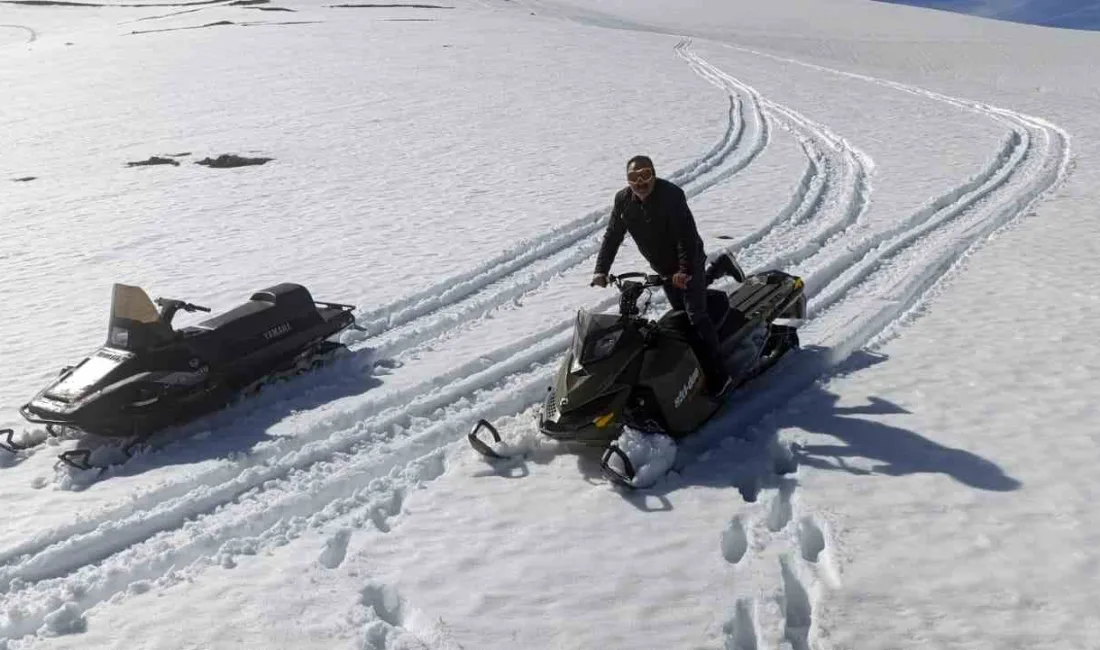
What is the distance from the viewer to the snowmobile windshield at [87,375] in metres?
7.48

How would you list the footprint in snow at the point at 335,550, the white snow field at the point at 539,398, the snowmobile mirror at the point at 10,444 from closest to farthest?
the white snow field at the point at 539,398
the footprint in snow at the point at 335,550
the snowmobile mirror at the point at 10,444

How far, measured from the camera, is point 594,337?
22.7 ft

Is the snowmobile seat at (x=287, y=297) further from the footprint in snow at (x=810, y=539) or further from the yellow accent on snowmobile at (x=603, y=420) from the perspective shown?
the footprint in snow at (x=810, y=539)

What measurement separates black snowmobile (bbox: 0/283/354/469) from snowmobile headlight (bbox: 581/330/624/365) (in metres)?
3.47

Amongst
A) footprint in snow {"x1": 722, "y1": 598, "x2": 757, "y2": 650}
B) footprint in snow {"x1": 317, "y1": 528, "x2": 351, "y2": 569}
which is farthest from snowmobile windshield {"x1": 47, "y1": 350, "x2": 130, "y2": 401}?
footprint in snow {"x1": 722, "y1": 598, "x2": 757, "y2": 650}

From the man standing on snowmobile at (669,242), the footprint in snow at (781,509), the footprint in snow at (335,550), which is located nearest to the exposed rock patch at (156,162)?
the man standing on snowmobile at (669,242)

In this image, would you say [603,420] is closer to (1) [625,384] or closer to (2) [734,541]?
(1) [625,384]

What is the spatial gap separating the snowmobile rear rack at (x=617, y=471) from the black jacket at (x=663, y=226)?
152cm

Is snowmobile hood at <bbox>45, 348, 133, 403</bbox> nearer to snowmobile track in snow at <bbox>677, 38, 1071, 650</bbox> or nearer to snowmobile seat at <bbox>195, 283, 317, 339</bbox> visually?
snowmobile seat at <bbox>195, 283, 317, 339</bbox>

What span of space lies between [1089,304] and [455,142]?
50.1 ft

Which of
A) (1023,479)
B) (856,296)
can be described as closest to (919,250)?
(856,296)

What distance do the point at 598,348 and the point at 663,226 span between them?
42.8 inches

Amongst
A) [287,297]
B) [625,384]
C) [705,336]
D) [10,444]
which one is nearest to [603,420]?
[625,384]

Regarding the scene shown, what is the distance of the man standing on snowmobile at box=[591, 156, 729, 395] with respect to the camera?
6.95m
